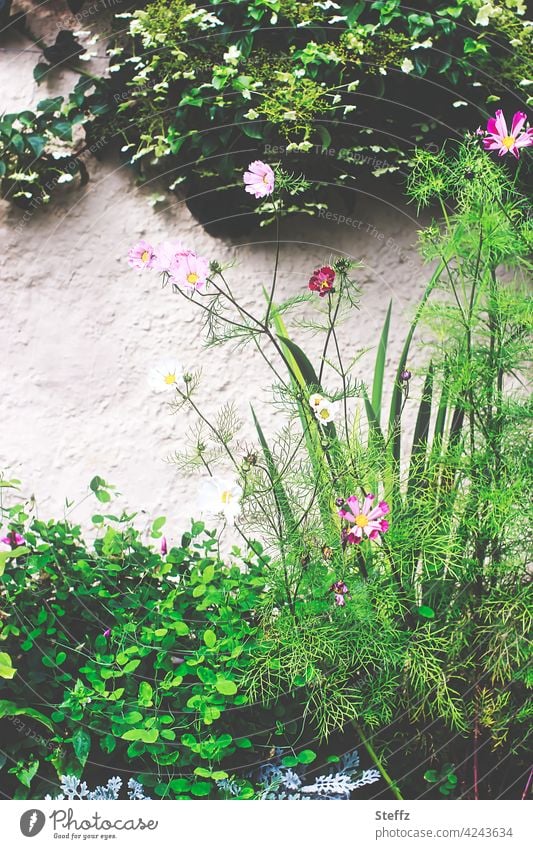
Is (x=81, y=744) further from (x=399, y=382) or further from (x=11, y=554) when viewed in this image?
(x=399, y=382)

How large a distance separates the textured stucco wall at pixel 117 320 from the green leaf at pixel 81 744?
52 cm

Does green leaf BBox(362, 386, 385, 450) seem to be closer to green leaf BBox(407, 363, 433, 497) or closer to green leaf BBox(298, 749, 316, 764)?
green leaf BBox(407, 363, 433, 497)

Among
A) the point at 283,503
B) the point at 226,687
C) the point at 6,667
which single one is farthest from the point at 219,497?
the point at 6,667

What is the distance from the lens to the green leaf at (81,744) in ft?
3.60

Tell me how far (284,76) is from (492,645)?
1078 millimetres

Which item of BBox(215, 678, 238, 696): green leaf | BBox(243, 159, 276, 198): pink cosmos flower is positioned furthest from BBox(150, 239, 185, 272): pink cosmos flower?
BBox(215, 678, 238, 696): green leaf

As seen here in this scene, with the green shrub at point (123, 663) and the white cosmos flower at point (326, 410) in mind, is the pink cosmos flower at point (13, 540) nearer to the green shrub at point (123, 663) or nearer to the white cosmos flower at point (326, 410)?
the green shrub at point (123, 663)

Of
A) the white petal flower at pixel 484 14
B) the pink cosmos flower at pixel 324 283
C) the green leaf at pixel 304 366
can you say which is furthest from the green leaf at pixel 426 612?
the white petal flower at pixel 484 14

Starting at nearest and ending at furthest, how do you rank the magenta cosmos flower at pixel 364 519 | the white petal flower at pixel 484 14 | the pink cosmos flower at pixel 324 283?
1. the magenta cosmos flower at pixel 364 519
2. the pink cosmos flower at pixel 324 283
3. the white petal flower at pixel 484 14

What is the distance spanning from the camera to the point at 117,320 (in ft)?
5.26

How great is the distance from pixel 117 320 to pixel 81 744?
2.72ft
